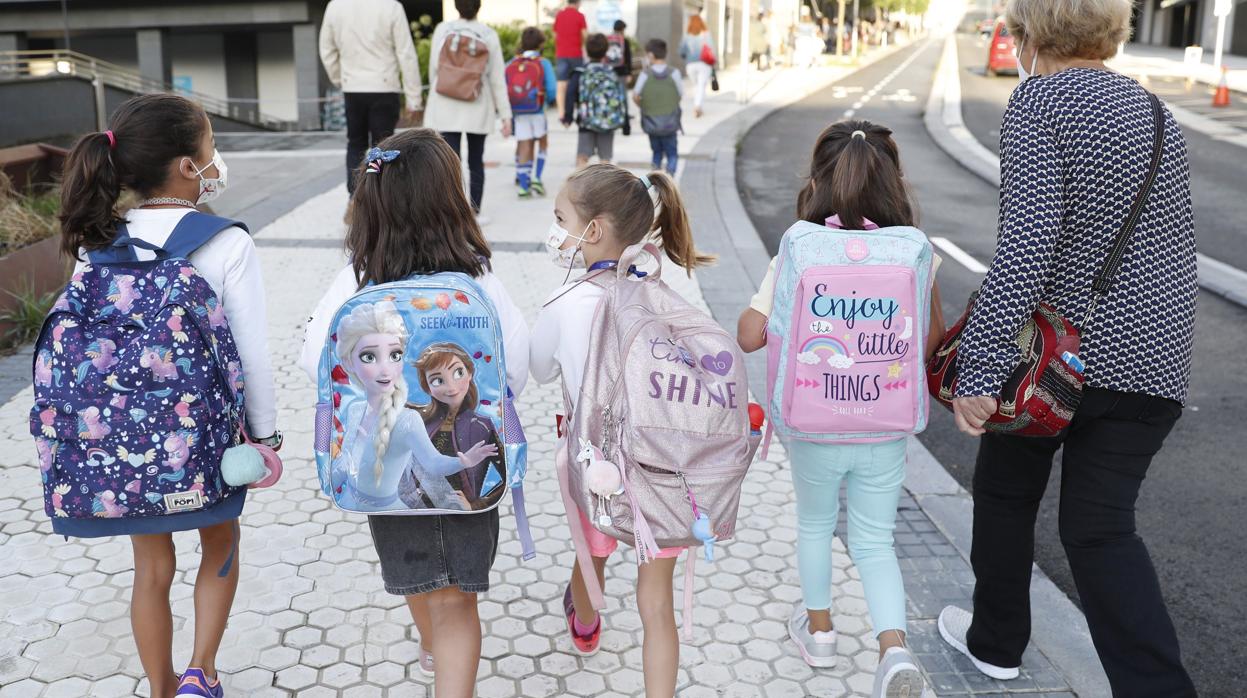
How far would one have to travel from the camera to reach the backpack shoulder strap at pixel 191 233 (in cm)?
254

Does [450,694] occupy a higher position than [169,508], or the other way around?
[169,508]

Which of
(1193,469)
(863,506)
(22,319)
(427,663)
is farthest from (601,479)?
(22,319)

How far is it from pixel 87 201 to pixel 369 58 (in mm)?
6273

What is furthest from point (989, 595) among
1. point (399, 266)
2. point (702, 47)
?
point (702, 47)

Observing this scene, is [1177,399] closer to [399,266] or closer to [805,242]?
[805,242]

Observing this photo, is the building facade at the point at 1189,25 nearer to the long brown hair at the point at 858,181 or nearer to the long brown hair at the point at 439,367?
the long brown hair at the point at 858,181

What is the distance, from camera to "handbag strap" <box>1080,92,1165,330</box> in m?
2.42

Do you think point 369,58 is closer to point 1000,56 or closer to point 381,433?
point 381,433

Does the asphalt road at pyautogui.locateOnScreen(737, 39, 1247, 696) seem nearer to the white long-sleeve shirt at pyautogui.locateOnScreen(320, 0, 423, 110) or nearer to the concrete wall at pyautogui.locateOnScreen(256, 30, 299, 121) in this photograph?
the white long-sleeve shirt at pyautogui.locateOnScreen(320, 0, 423, 110)

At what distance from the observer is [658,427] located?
2482mm

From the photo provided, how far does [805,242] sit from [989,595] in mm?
1136

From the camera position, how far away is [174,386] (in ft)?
8.08

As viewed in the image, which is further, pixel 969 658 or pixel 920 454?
pixel 920 454

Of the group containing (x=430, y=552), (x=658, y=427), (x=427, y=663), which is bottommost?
(x=427, y=663)
